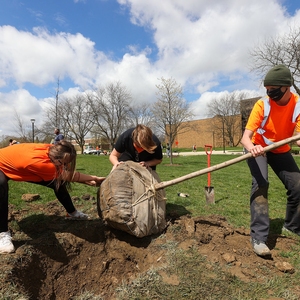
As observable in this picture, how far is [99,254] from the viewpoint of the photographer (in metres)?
2.93

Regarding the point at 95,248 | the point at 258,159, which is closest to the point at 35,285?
the point at 95,248

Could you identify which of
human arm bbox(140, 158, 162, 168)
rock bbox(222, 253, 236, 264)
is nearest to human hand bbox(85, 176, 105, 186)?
human arm bbox(140, 158, 162, 168)

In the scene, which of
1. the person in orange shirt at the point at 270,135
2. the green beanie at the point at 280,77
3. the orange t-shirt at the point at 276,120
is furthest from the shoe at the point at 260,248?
the green beanie at the point at 280,77

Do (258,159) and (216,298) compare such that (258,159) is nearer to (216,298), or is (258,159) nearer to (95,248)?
(216,298)

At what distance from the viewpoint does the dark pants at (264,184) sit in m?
2.96

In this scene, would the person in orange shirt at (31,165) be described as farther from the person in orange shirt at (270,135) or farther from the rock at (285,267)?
the rock at (285,267)

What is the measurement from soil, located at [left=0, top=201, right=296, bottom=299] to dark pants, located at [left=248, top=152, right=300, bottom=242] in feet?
0.90

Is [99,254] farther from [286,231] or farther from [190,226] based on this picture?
[286,231]

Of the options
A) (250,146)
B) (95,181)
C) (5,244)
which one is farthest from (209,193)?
(5,244)

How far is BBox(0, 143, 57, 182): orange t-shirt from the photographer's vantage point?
2.69 meters

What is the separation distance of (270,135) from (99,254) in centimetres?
242

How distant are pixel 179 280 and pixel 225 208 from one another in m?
2.84

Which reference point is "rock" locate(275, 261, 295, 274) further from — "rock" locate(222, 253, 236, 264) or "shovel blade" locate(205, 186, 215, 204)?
"shovel blade" locate(205, 186, 215, 204)

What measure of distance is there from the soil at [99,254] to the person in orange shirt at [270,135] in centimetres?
32
